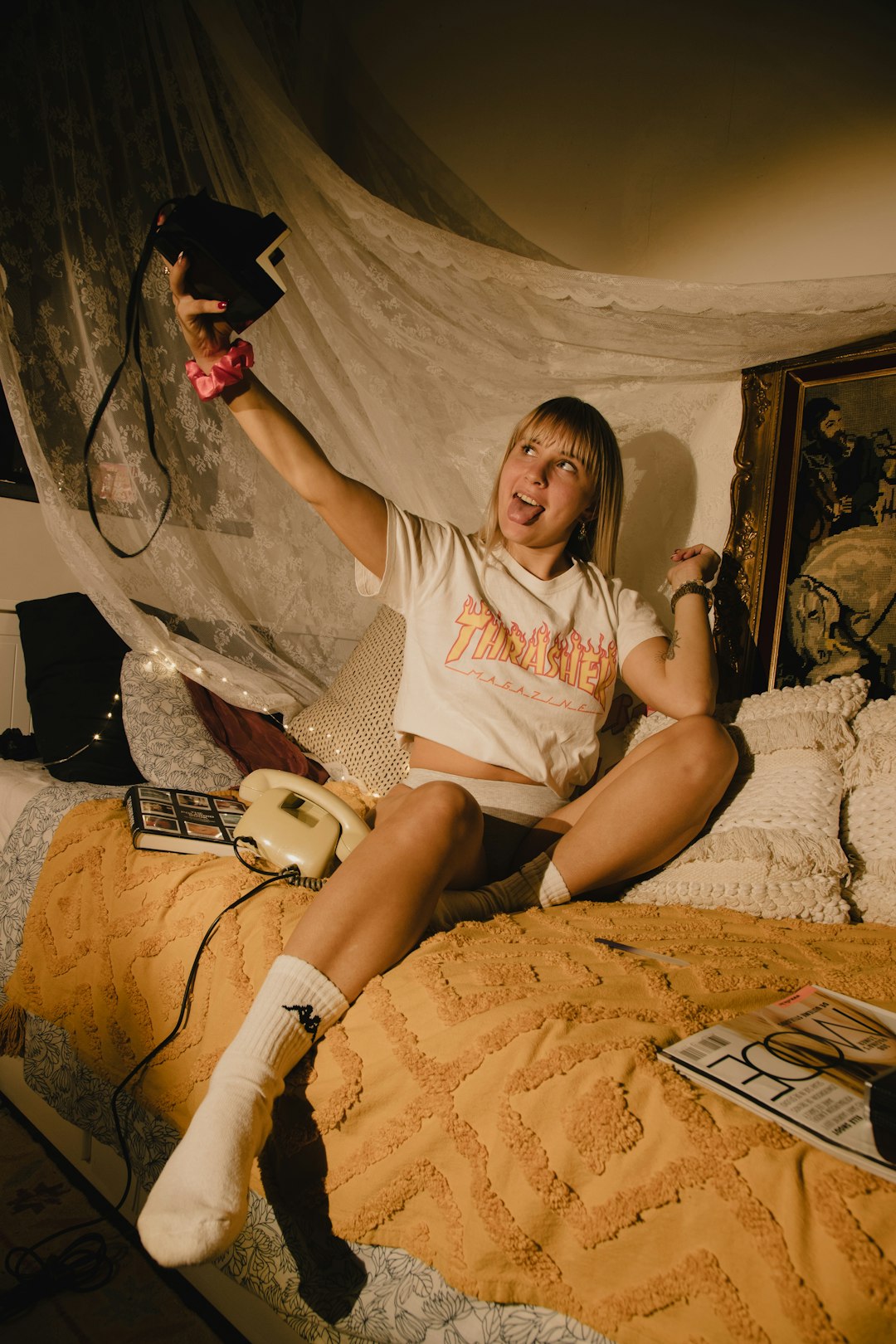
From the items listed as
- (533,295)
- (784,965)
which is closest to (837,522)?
(533,295)

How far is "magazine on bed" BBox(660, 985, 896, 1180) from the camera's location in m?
0.55

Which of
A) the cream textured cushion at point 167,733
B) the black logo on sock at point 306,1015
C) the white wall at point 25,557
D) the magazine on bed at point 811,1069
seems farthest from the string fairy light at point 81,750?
the magazine on bed at point 811,1069

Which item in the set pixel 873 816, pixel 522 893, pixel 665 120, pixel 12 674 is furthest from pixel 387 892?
pixel 665 120

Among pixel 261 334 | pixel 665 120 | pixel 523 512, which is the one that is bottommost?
pixel 523 512

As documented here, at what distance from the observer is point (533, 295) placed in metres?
1.43

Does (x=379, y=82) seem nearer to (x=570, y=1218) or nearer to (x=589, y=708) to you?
(x=589, y=708)

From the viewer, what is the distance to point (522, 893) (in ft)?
3.81

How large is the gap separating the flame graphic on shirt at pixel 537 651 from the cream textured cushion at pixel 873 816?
1.40 feet

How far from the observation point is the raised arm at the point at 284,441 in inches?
42.2

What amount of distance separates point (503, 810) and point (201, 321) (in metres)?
0.81

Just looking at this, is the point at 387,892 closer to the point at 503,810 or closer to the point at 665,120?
the point at 503,810

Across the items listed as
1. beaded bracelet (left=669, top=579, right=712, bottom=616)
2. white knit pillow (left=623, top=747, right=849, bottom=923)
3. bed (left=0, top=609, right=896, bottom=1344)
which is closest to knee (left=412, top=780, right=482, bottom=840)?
bed (left=0, top=609, right=896, bottom=1344)

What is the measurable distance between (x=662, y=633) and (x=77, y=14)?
132cm

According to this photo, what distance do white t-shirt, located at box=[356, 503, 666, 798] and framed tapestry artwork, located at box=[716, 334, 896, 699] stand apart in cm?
42
